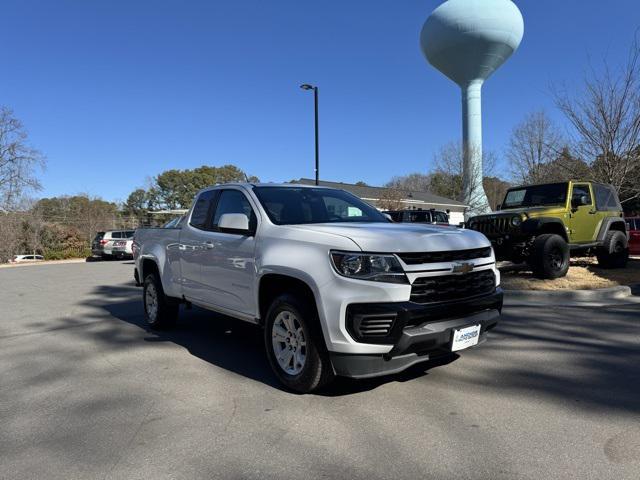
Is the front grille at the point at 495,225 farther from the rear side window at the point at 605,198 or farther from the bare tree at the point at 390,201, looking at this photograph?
the bare tree at the point at 390,201

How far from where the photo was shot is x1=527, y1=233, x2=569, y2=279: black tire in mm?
9633

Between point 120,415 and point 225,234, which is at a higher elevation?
point 225,234

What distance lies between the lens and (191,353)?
5.89 meters

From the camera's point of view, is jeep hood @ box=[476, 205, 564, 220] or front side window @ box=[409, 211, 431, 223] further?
front side window @ box=[409, 211, 431, 223]

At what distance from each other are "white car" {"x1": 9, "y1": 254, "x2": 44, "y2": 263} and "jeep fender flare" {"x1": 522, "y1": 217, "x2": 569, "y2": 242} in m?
26.2

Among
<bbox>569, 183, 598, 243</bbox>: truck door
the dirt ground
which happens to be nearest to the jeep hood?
<bbox>569, 183, 598, 243</bbox>: truck door

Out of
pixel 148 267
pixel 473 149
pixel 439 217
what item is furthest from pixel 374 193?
pixel 148 267

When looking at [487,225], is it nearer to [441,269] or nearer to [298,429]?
[441,269]

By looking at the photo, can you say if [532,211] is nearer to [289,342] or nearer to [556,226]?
[556,226]

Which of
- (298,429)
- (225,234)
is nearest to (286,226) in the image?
(225,234)

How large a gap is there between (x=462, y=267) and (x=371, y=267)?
0.83m

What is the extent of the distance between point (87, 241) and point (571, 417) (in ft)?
106

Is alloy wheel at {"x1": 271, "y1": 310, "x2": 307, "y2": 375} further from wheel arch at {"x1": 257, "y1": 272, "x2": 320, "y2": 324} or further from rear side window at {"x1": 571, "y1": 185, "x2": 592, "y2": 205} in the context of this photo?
rear side window at {"x1": 571, "y1": 185, "x2": 592, "y2": 205}

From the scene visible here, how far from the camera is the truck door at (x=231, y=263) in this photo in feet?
15.9
